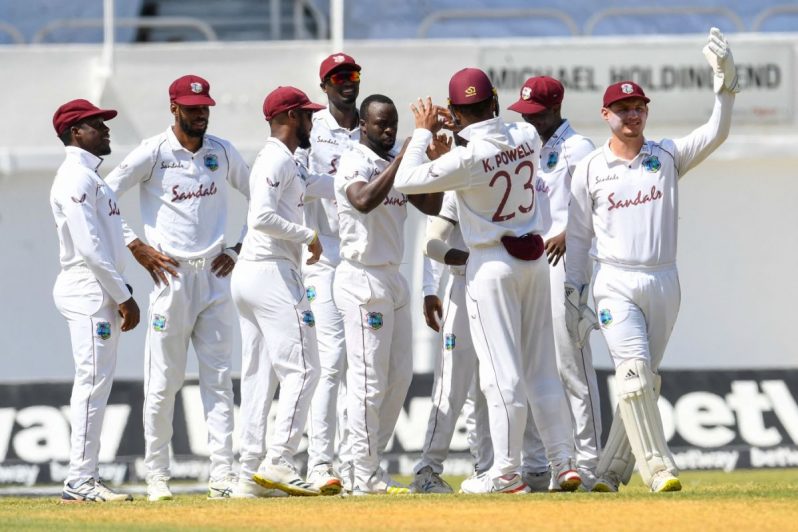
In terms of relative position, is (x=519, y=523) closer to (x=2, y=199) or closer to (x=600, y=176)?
(x=600, y=176)

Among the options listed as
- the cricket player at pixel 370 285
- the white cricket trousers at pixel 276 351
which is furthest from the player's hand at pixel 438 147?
the white cricket trousers at pixel 276 351

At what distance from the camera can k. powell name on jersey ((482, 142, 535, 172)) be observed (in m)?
7.32

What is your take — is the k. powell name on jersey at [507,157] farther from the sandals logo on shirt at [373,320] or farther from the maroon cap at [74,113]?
the maroon cap at [74,113]

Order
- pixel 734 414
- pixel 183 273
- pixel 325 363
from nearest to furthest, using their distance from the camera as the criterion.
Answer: pixel 183 273, pixel 325 363, pixel 734 414

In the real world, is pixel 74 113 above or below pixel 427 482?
above

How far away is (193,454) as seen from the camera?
11.9m

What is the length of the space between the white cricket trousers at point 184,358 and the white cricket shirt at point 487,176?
4.92 ft

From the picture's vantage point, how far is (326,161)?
342 inches

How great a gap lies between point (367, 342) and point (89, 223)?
1.54 metres

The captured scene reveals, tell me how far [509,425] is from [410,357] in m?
0.85

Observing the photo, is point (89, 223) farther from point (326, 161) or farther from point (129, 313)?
point (326, 161)

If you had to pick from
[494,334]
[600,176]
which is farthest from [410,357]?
[600,176]

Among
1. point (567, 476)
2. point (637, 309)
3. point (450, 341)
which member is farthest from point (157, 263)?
point (637, 309)

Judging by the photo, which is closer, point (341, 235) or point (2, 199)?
point (341, 235)
